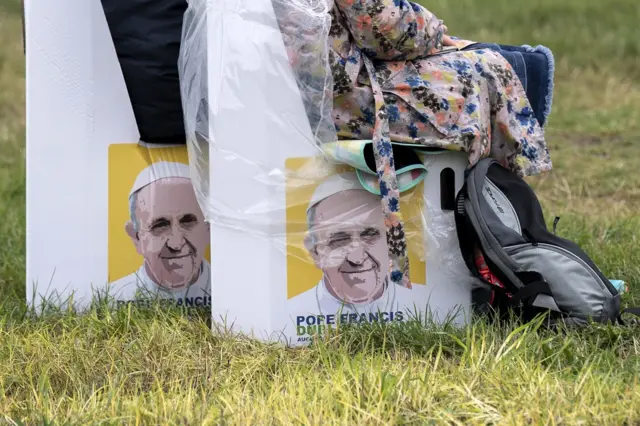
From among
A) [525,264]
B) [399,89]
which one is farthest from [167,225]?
[525,264]

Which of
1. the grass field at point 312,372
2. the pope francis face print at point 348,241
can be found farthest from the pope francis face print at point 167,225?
the pope francis face print at point 348,241

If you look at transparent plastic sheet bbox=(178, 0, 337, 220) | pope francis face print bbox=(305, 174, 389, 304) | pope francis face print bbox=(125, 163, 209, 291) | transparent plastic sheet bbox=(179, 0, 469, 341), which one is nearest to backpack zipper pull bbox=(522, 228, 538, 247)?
transparent plastic sheet bbox=(179, 0, 469, 341)

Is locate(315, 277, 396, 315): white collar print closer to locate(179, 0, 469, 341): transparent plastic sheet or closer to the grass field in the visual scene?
locate(179, 0, 469, 341): transparent plastic sheet

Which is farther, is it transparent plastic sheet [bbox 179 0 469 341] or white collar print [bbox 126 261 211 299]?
white collar print [bbox 126 261 211 299]

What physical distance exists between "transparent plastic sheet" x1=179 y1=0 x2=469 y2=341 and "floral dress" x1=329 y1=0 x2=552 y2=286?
62mm

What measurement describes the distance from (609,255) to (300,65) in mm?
1490

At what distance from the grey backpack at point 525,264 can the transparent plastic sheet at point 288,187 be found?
0.09 metres

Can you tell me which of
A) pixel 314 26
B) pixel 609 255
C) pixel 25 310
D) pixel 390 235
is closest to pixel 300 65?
pixel 314 26

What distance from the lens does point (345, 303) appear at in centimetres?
230

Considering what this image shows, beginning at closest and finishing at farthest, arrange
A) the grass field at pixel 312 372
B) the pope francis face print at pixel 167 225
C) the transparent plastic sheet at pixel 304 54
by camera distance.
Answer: the grass field at pixel 312 372 < the transparent plastic sheet at pixel 304 54 < the pope francis face print at pixel 167 225

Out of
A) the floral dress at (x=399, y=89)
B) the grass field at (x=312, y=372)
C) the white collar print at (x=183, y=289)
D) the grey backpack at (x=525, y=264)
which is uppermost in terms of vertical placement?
the floral dress at (x=399, y=89)

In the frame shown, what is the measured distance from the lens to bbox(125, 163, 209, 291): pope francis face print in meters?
2.58

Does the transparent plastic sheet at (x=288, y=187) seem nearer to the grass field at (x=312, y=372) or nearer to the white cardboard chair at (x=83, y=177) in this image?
the white cardboard chair at (x=83, y=177)

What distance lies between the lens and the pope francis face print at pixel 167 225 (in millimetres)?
2578
